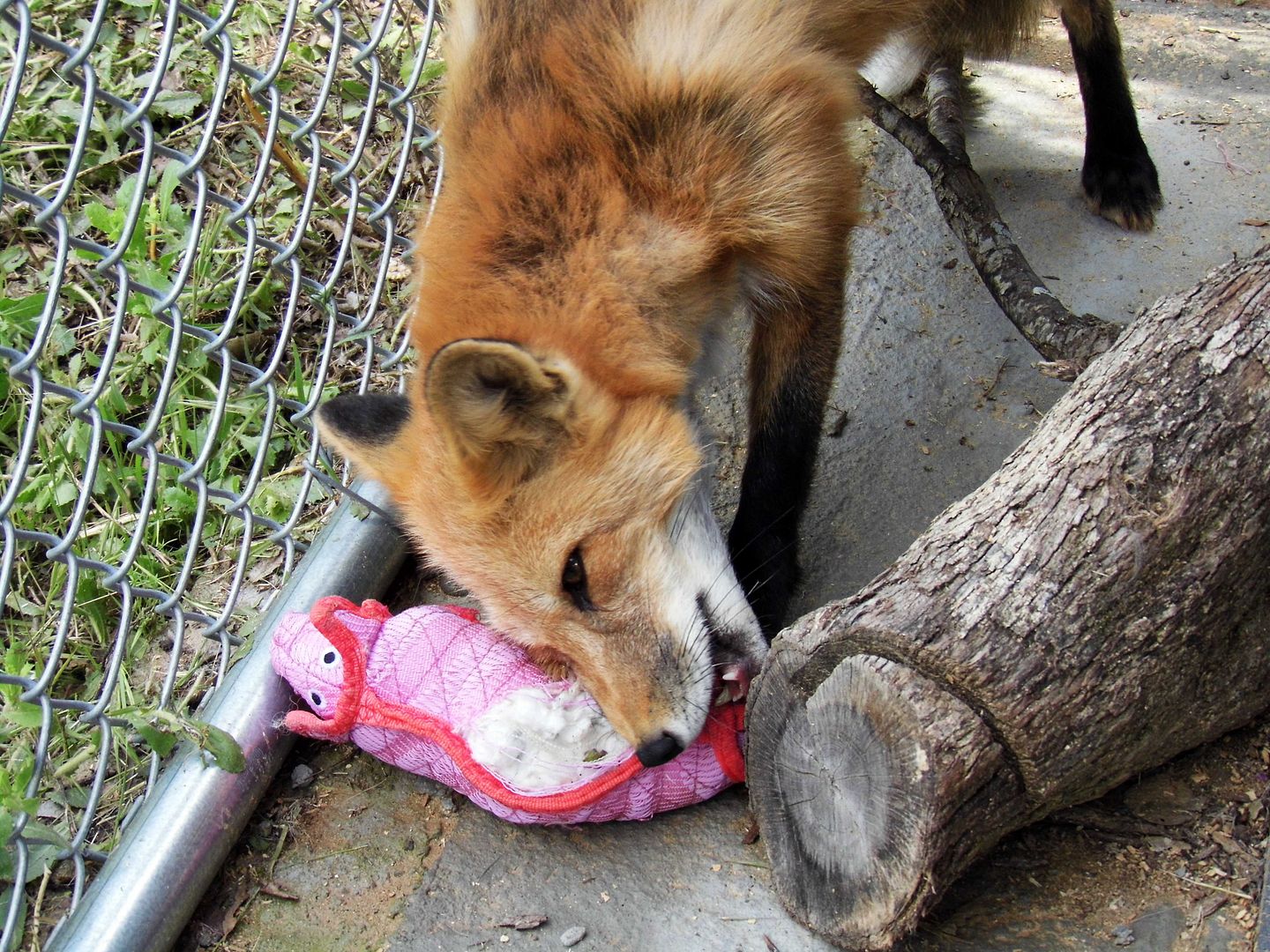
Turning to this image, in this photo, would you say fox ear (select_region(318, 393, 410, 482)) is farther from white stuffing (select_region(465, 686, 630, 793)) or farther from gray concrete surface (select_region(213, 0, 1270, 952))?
gray concrete surface (select_region(213, 0, 1270, 952))

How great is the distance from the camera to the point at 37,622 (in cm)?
338

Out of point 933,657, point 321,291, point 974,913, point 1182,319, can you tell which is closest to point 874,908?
point 974,913

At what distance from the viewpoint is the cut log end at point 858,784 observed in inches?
77.2

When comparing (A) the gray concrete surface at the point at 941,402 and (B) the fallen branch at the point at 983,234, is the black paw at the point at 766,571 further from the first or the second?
(B) the fallen branch at the point at 983,234

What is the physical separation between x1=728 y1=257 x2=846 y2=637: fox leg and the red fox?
13cm

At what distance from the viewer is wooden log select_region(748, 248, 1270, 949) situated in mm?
1979

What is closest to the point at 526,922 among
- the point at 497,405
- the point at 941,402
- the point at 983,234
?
the point at 497,405

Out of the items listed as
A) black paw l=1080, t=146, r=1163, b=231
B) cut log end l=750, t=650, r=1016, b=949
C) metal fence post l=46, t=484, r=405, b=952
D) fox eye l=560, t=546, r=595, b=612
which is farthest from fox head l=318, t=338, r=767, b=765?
black paw l=1080, t=146, r=1163, b=231

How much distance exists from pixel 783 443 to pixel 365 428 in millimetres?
1126

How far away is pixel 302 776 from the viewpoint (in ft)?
9.91

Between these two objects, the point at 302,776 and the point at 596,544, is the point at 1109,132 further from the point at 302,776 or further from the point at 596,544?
the point at 302,776

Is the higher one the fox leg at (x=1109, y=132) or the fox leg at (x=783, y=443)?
the fox leg at (x=783, y=443)

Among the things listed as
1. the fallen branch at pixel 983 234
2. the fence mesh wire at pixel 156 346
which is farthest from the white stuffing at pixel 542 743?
the fallen branch at pixel 983 234

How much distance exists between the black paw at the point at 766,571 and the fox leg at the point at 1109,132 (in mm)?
2334
